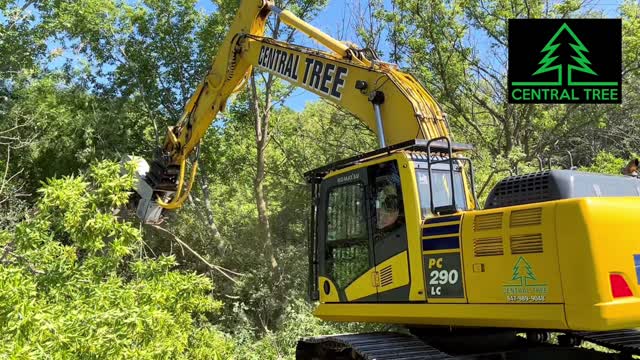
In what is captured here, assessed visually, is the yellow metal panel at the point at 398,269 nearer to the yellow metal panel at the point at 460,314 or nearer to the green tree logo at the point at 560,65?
the yellow metal panel at the point at 460,314

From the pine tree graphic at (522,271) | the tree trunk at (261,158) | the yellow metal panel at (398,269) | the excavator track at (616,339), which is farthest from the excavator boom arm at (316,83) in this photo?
the tree trunk at (261,158)

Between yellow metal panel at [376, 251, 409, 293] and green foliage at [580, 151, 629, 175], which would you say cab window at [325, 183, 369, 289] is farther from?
green foliage at [580, 151, 629, 175]

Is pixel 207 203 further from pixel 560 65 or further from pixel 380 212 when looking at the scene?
pixel 380 212

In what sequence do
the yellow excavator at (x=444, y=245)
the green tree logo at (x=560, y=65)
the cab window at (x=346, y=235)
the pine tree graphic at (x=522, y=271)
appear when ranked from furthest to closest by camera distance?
the green tree logo at (x=560, y=65) < the cab window at (x=346, y=235) < the pine tree graphic at (x=522, y=271) < the yellow excavator at (x=444, y=245)

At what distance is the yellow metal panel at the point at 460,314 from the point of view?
3879mm

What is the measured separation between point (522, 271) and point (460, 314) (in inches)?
24.1

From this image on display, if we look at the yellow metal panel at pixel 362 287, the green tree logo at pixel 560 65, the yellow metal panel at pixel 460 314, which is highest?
the green tree logo at pixel 560 65

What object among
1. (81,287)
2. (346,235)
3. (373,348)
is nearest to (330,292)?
(346,235)

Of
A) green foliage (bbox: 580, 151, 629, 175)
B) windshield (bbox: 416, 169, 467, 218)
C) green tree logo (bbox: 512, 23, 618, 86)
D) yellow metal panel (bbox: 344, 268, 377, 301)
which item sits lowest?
yellow metal panel (bbox: 344, 268, 377, 301)

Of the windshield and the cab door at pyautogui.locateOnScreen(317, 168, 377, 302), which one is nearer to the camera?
the windshield

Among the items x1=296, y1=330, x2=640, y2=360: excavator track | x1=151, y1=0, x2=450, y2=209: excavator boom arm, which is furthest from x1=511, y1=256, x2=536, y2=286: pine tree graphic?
x1=151, y1=0, x2=450, y2=209: excavator boom arm

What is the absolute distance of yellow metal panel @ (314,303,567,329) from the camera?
3.88 metres

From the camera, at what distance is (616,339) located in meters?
5.68

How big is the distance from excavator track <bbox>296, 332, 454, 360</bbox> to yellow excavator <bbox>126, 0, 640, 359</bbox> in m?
0.02
